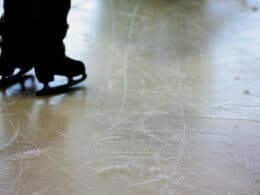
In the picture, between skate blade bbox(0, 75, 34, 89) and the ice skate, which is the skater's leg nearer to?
the ice skate

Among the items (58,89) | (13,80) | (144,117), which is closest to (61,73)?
(58,89)

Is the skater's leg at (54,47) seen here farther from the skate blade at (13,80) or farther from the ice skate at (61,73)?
the skate blade at (13,80)

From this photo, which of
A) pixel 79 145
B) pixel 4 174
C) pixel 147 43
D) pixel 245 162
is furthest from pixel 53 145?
pixel 147 43

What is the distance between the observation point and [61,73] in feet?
8.80

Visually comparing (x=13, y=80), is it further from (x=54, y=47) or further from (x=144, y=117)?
(x=144, y=117)

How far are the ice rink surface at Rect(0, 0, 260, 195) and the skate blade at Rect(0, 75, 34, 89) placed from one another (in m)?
0.06

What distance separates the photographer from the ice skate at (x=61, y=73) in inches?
103

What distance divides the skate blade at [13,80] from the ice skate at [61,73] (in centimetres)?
16

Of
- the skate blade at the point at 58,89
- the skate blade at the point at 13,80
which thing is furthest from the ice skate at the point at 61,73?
the skate blade at the point at 13,80

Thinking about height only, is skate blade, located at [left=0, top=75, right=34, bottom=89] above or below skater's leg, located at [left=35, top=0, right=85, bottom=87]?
below

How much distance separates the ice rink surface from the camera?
1.99 meters

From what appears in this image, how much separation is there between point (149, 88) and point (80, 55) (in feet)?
2.06

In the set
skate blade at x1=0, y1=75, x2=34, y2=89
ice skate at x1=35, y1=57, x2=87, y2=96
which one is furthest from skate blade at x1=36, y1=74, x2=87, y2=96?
skate blade at x1=0, y1=75, x2=34, y2=89

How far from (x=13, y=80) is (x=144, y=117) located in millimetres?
851
